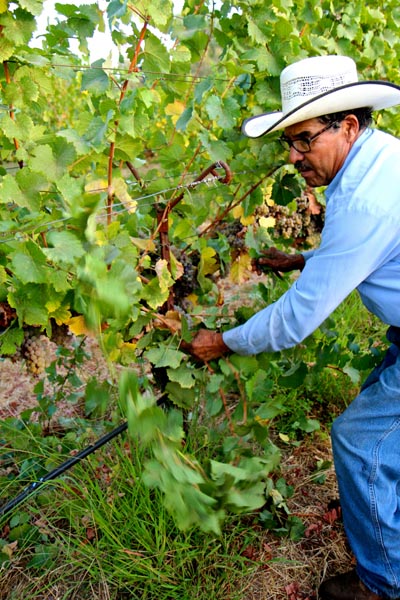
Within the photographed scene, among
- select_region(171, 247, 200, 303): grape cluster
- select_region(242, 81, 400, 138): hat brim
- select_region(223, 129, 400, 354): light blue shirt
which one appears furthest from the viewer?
select_region(171, 247, 200, 303): grape cluster

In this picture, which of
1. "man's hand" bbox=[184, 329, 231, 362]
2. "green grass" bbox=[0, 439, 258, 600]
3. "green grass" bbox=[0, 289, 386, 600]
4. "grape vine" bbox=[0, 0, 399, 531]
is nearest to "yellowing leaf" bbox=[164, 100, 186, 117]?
"grape vine" bbox=[0, 0, 399, 531]

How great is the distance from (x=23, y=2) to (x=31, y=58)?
0.16 metres

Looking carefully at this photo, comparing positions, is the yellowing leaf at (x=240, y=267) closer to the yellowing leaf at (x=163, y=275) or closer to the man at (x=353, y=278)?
the man at (x=353, y=278)

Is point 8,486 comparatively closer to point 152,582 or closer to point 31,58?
point 152,582

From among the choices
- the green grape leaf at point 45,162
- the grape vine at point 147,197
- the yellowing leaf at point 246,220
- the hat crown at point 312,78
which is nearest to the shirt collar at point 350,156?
the hat crown at point 312,78

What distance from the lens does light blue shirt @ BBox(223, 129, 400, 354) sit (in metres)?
1.50

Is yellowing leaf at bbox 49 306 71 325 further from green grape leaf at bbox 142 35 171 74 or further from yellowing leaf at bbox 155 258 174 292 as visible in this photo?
green grape leaf at bbox 142 35 171 74

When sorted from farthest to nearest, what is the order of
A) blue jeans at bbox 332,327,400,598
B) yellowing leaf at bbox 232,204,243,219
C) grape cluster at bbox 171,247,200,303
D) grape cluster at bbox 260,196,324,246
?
grape cluster at bbox 260,196,324,246 → yellowing leaf at bbox 232,204,243,219 → grape cluster at bbox 171,247,200,303 → blue jeans at bbox 332,327,400,598

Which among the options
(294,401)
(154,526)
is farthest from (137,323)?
(294,401)

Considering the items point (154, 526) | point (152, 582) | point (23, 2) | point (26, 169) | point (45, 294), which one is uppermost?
point (23, 2)

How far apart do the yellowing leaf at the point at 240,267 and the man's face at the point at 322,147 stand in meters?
0.52

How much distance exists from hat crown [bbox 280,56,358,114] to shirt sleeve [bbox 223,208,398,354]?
1.28 ft

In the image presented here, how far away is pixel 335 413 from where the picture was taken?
2.83 m

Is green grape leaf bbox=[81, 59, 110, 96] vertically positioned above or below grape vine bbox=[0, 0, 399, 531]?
above
